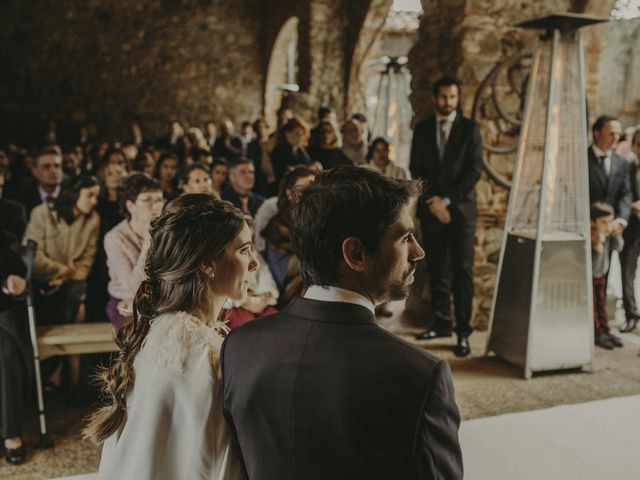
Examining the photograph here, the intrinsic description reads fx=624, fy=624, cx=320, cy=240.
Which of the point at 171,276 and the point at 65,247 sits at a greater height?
the point at 171,276

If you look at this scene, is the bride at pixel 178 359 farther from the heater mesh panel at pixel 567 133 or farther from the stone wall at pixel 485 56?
the stone wall at pixel 485 56

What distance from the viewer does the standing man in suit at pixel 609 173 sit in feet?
13.6

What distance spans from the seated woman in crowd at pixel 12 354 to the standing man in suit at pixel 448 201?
2.47 meters

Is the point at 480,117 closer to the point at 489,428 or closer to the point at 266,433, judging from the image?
the point at 489,428

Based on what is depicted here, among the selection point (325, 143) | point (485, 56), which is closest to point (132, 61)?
point (325, 143)

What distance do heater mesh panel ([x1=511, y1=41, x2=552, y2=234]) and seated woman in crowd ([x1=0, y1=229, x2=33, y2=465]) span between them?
2.63 meters

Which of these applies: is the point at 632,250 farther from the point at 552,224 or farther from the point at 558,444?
the point at 558,444

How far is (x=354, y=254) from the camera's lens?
1.03 metres

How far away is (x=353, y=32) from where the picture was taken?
8.38 metres

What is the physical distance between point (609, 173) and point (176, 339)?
12.4ft

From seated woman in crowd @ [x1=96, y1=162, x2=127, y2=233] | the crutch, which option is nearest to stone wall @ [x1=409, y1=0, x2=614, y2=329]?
seated woman in crowd @ [x1=96, y1=162, x2=127, y2=233]

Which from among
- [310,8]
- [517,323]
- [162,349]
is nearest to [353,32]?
[310,8]

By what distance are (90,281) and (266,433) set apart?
9.01 feet

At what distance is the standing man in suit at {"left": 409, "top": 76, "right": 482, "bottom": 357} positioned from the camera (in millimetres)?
4020
